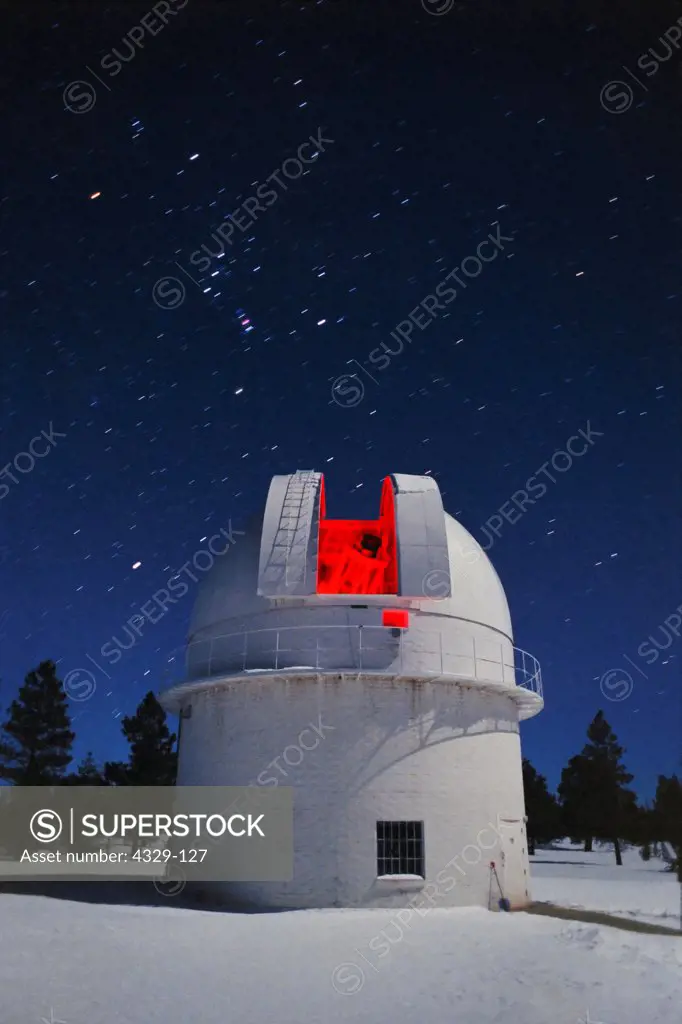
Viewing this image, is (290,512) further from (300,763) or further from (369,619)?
(300,763)

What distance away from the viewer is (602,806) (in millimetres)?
37969

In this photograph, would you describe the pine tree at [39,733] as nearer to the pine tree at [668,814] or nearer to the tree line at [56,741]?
the tree line at [56,741]

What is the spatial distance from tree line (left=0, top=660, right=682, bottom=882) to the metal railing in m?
13.7

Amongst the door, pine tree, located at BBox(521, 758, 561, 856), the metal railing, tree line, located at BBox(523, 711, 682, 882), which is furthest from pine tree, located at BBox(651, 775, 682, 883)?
the metal railing

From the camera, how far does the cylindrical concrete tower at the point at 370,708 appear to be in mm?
15930

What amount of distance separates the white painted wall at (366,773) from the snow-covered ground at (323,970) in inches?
49.3

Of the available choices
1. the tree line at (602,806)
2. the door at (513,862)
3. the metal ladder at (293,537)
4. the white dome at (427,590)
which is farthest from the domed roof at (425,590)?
the tree line at (602,806)

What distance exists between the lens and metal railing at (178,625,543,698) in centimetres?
1678

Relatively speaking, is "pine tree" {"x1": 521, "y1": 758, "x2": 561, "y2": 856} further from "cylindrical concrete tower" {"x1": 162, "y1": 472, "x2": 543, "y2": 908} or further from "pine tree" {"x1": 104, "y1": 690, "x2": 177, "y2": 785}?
"cylindrical concrete tower" {"x1": 162, "y1": 472, "x2": 543, "y2": 908}

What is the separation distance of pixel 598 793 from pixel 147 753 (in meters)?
21.0

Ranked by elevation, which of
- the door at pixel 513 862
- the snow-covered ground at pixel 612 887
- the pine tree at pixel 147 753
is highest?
the pine tree at pixel 147 753

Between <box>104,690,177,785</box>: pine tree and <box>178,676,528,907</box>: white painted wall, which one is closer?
<box>178,676,528,907</box>: white painted wall

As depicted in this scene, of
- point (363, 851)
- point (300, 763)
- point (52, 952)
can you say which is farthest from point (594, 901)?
point (52, 952)

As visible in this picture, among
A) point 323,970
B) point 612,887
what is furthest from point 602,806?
point 323,970
